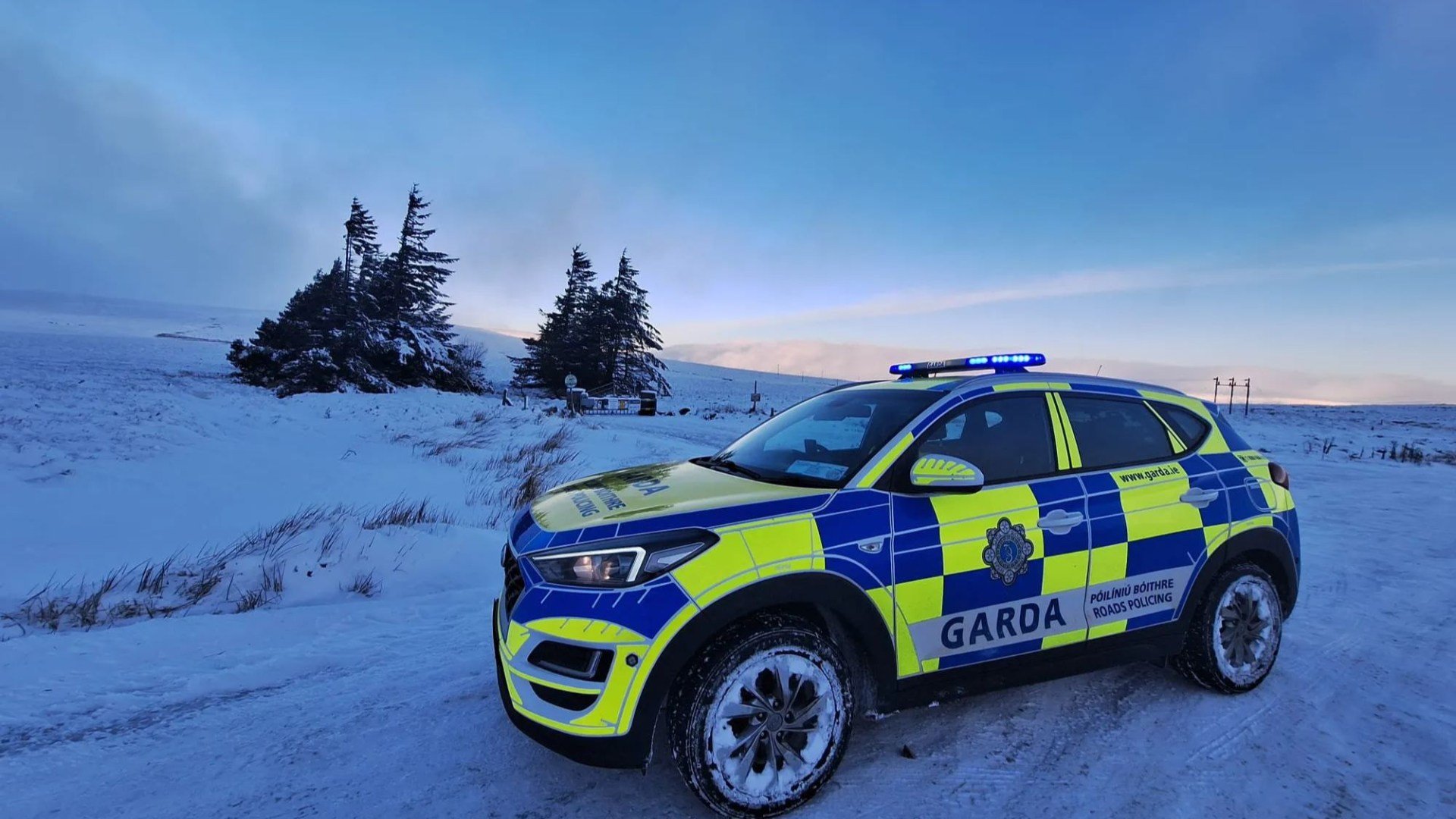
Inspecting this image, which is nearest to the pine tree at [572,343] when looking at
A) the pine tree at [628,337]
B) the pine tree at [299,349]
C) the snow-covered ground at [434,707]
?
the pine tree at [628,337]

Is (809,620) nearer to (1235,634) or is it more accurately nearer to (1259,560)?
(1235,634)

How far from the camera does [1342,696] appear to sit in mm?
3598

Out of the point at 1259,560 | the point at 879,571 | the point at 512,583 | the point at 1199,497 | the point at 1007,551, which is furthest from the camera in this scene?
the point at 1259,560

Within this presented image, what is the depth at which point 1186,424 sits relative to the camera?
12.5 feet

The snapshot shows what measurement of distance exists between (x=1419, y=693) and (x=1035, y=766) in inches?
97.4

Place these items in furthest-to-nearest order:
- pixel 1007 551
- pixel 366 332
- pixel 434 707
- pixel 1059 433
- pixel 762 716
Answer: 1. pixel 366 332
2. pixel 1059 433
3. pixel 434 707
4. pixel 1007 551
5. pixel 762 716

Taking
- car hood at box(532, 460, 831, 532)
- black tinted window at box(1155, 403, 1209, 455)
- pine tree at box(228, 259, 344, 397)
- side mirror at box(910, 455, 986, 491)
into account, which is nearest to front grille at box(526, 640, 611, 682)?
car hood at box(532, 460, 831, 532)

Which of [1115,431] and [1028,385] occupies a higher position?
[1028,385]

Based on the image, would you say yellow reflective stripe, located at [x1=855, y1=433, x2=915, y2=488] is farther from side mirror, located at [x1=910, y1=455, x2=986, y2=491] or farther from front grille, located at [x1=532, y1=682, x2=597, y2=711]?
front grille, located at [x1=532, y1=682, x2=597, y2=711]

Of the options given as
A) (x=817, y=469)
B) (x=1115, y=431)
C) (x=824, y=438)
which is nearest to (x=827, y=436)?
(x=824, y=438)

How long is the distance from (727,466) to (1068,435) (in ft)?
5.65

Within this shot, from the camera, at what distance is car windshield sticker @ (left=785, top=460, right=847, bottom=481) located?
2936 millimetres

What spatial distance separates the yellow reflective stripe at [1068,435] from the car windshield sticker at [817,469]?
4.06 feet

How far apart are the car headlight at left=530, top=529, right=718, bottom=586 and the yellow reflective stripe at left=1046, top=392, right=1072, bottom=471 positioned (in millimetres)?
1869
